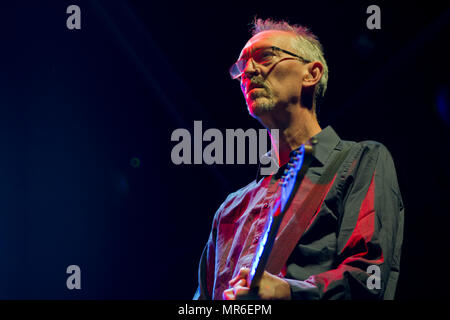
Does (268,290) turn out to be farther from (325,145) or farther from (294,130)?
(294,130)

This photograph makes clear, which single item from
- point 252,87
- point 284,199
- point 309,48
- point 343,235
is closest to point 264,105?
point 252,87

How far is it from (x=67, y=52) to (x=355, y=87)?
203 cm

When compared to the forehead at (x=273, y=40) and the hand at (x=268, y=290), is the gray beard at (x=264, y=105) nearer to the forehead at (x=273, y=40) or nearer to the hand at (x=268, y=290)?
the forehead at (x=273, y=40)

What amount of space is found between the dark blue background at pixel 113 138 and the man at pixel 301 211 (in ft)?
2.20

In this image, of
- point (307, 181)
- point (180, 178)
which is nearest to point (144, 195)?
point (180, 178)

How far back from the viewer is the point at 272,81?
219cm

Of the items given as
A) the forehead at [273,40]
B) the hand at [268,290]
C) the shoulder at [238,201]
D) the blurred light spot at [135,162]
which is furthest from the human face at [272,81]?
the blurred light spot at [135,162]

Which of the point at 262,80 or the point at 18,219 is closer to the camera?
the point at 262,80

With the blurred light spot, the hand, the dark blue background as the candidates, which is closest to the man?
the hand

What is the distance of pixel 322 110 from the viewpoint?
2.88 m

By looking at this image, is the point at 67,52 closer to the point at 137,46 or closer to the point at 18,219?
the point at 137,46

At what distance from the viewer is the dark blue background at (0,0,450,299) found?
10.00ft

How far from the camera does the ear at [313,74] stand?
2.29 m

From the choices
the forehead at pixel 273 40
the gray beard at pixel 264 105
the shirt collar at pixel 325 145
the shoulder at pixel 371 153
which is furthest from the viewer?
the forehead at pixel 273 40
